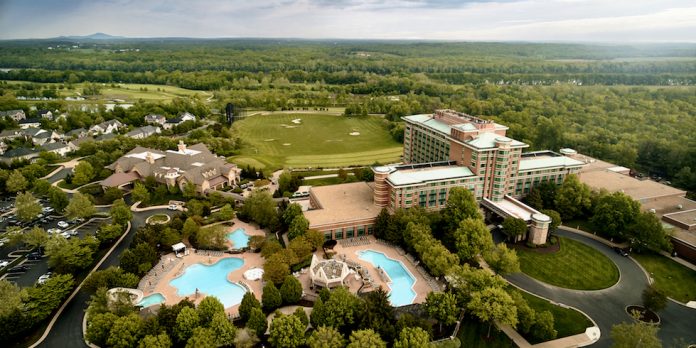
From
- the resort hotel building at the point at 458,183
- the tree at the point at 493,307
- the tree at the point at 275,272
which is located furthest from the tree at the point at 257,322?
the tree at the point at 493,307

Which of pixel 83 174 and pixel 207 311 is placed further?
pixel 83 174

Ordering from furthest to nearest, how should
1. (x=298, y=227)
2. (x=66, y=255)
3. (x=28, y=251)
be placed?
1. (x=298, y=227)
2. (x=28, y=251)
3. (x=66, y=255)

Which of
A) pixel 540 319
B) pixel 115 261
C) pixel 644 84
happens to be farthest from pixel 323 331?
pixel 644 84

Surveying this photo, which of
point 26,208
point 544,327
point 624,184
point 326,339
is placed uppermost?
point 26,208

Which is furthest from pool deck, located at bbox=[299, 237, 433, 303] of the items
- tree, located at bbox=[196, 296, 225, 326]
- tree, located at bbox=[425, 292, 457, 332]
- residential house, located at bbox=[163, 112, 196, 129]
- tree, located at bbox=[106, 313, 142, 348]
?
residential house, located at bbox=[163, 112, 196, 129]

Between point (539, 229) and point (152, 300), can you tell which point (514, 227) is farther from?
point (152, 300)

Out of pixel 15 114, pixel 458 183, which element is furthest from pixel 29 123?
pixel 458 183

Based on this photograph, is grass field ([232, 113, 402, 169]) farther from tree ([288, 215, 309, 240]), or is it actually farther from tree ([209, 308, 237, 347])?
tree ([209, 308, 237, 347])
